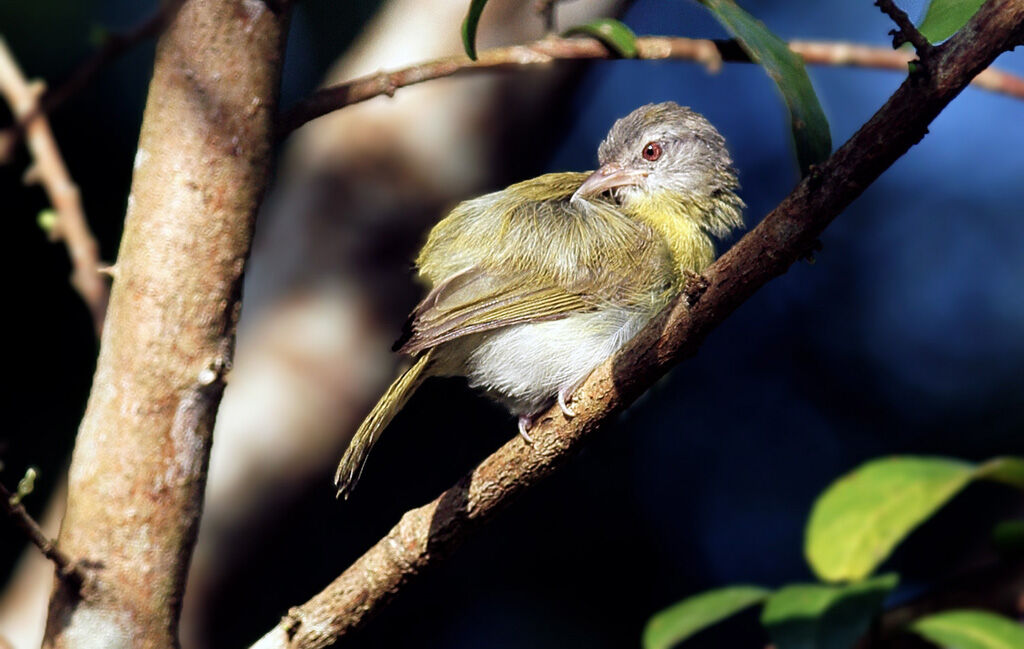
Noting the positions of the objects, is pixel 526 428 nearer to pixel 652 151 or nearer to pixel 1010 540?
pixel 652 151

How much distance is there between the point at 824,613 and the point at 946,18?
136 cm

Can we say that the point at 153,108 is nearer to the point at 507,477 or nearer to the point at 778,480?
the point at 507,477

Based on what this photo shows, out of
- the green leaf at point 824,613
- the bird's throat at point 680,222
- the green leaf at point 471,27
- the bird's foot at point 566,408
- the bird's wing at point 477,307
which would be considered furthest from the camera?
the green leaf at point 824,613

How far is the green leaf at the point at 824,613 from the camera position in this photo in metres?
2.04

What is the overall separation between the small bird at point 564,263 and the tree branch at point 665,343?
0.64 ft

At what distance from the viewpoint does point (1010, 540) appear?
2.33m

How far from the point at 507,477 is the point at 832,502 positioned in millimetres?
1419

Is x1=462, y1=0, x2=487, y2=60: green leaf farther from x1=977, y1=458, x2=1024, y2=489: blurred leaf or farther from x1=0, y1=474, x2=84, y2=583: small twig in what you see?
x1=977, y1=458, x2=1024, y2=489: blurred leaf

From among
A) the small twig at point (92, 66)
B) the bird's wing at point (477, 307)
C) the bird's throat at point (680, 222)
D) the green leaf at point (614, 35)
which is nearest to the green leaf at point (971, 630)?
the bird's throat at point (680, 222)

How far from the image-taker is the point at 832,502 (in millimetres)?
2486

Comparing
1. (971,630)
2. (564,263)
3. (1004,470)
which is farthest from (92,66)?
(1004,470)

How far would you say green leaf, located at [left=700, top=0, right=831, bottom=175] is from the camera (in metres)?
1.10

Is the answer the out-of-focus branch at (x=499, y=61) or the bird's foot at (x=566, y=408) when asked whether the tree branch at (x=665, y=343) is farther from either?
the out-of-focus branch at (x=499, y=61)

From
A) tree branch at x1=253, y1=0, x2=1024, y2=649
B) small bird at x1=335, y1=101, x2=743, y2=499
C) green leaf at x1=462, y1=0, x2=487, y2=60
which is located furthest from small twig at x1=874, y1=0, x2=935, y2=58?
small bird at x1=335, y1=101, x2=743, y2=499
